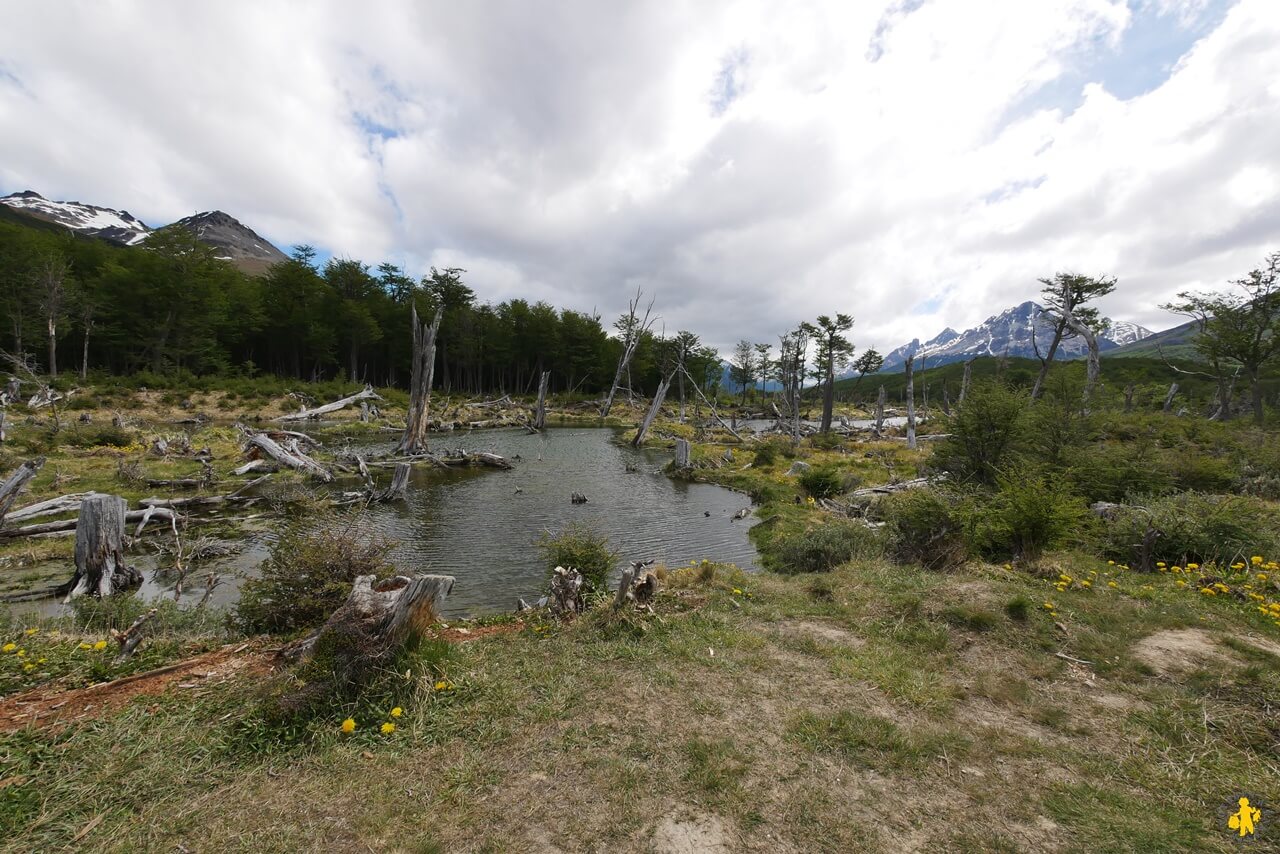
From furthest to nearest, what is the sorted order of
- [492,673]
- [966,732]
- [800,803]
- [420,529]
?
[420,529], [492,673], [966,732], [800,803]

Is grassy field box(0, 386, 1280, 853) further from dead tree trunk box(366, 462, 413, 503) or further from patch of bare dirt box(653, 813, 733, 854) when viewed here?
dead tree trunk box(366, 462, 413, 503)

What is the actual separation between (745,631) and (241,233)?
26530 centimetres

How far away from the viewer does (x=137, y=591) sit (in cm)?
909

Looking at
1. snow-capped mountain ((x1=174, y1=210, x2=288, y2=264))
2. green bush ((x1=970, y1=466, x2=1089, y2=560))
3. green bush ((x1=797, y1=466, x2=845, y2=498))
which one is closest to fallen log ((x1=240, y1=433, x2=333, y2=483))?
green bush ((x1=797, y1=466, x2=845, y2=498))

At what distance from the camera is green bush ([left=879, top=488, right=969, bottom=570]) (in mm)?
10008

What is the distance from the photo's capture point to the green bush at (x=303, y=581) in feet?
22.6

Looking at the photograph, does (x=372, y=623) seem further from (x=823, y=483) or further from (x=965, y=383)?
(x=965, y=383)

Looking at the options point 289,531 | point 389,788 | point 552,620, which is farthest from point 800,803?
point 289,531

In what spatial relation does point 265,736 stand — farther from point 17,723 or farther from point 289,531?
point 289,531

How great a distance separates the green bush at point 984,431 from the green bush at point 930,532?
5090 mm

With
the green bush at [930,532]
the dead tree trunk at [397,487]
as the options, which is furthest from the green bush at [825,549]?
the dead tree trunk at [397,487]

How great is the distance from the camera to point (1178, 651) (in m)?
5.82

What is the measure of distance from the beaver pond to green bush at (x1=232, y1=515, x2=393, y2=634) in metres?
0.50

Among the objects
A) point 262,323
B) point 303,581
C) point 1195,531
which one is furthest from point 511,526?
point 262,323
